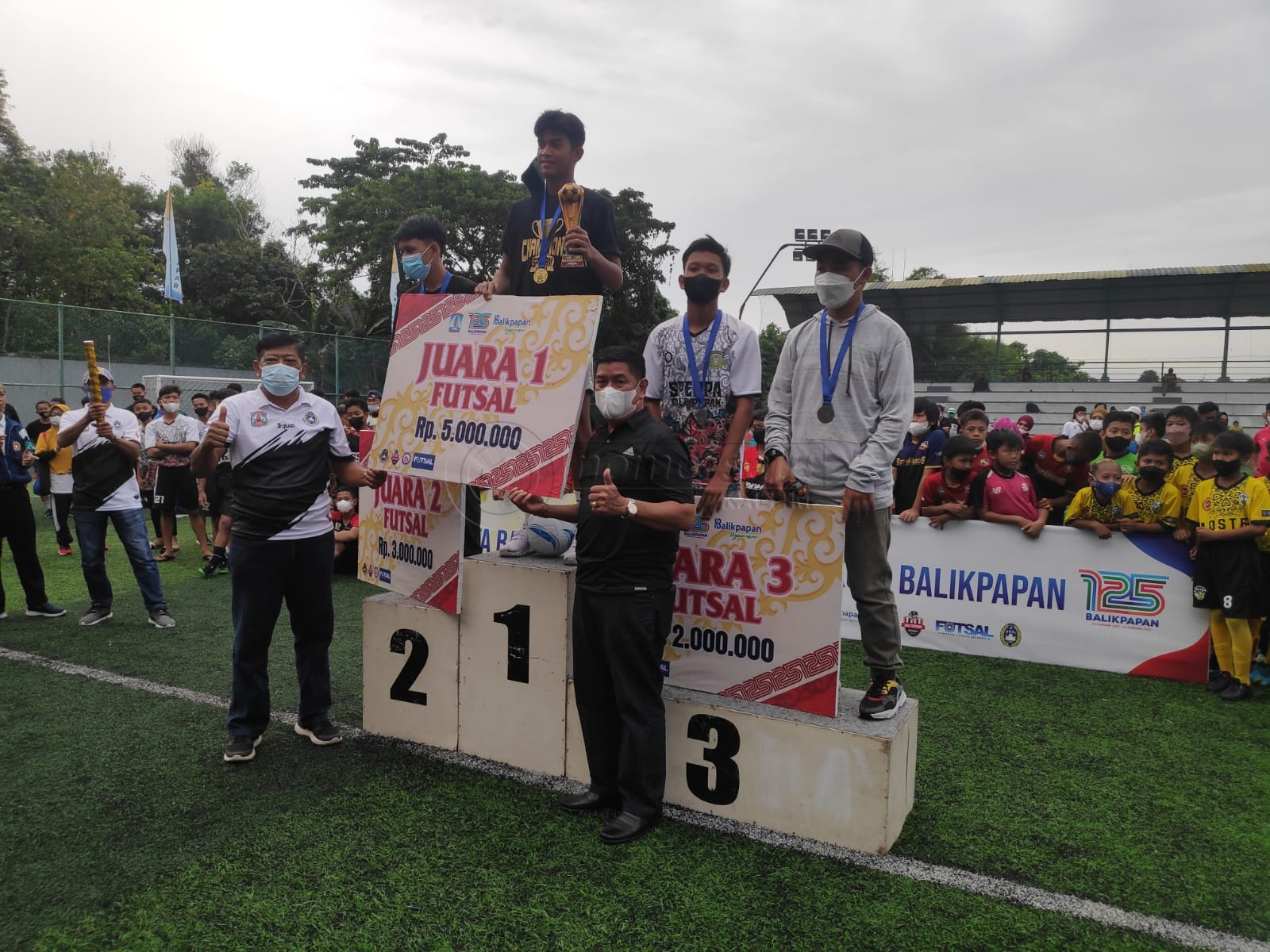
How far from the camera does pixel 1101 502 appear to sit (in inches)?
239

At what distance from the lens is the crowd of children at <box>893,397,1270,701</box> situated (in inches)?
208

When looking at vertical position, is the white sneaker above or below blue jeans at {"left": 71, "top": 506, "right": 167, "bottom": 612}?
above

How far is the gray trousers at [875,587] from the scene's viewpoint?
3430 millimetres

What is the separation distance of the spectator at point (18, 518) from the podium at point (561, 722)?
4.25 meters

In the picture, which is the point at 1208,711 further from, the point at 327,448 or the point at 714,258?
the point at 327,448

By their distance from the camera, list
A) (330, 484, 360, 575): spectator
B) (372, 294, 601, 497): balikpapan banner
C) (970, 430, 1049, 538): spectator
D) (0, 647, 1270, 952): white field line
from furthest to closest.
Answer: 1. (330, 484, 360, 575): spectator
2. (970, 430, 1049, 538): spectator
3. (372, 294, 601, 497): balikpapan banner
4. (0, 647, 1270, 952): white field line

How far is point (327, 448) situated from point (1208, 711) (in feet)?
17.7

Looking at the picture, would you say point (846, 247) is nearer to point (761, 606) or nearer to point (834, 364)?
Result: point (834, 364)

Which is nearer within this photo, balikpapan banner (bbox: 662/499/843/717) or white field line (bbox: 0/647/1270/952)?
white field line (bbox: 0/647/1270/952)

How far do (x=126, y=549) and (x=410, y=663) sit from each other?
375 cm

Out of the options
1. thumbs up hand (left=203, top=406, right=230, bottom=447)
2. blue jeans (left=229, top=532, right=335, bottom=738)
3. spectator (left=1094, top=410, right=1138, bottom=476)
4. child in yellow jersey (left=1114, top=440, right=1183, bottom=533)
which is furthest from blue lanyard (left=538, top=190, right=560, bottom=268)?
spectator (left=1094, top=410, right=1138, bottom=476)

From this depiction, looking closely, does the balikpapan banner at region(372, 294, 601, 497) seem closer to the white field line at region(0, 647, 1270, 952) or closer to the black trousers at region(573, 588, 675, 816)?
the black trousers at region(573, 588, 675, 816)

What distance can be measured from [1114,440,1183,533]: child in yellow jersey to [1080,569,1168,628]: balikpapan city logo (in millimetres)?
364

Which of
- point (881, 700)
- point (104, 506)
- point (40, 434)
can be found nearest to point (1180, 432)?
point (881, 700)
